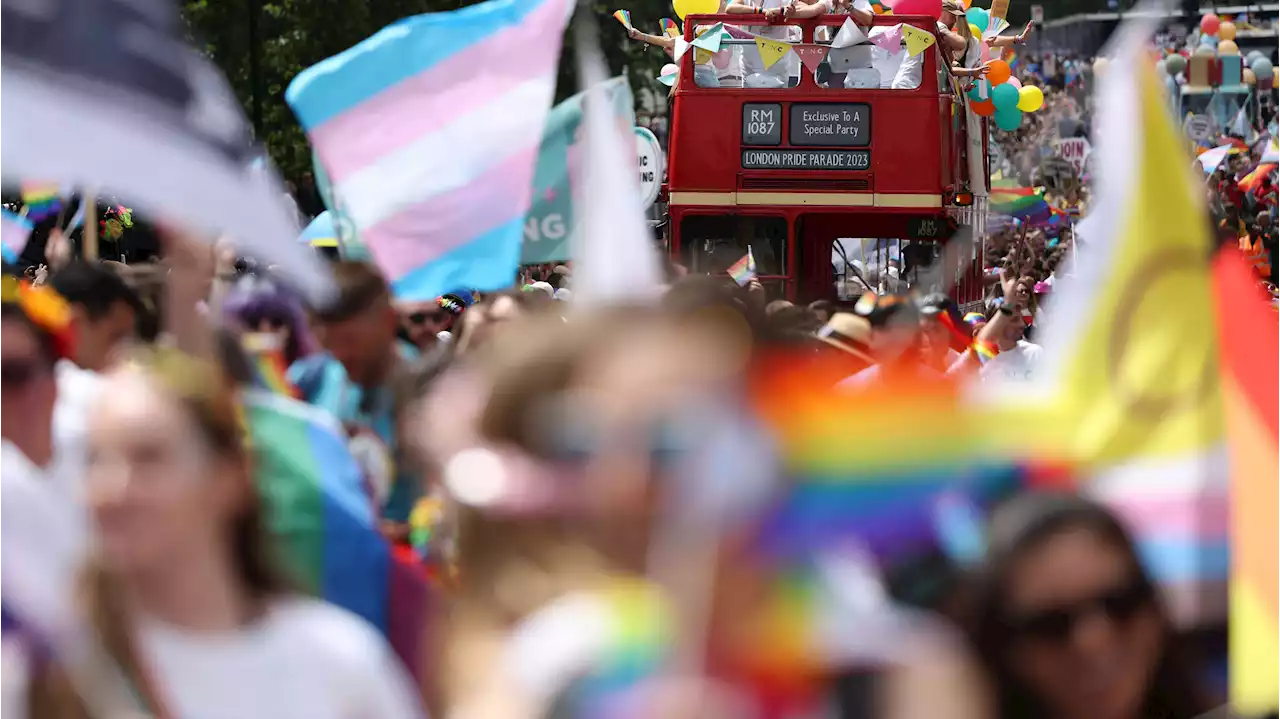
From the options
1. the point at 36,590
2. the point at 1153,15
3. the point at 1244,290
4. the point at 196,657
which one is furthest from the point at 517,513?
the point at 1244,290

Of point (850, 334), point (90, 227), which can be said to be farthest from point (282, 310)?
point (850, 334)

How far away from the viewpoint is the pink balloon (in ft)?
49.3

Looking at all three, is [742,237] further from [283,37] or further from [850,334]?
[283,37]

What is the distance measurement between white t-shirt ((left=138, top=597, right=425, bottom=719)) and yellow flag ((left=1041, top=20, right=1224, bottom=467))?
2.85ft

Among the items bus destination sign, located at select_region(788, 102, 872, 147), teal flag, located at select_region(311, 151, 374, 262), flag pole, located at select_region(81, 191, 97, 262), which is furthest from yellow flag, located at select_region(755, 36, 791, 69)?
flag pole, located at select_region(81, 191, 97, 262)

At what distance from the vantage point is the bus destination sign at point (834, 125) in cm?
1510

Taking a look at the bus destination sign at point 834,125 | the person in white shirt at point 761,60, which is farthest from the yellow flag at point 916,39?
the person in white shirt at point 761,60

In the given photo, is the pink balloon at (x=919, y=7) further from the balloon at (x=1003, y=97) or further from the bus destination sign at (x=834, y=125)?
the balloon at (x=1003, y=97)

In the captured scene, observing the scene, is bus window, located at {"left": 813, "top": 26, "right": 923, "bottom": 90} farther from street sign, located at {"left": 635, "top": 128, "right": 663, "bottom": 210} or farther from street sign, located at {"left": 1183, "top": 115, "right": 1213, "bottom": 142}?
street sign, located at {"left": 1183, "top": 115, "right": 1213, "bottom": 142}

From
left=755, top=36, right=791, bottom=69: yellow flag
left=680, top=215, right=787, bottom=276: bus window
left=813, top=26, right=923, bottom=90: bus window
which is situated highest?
left=755, top=36, right=791, bottom=69: yellow flag

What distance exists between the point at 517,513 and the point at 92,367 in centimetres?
303

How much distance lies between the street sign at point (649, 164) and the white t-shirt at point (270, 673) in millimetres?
11934

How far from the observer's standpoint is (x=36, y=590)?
9.16ft

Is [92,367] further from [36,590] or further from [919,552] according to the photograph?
[919,552]
